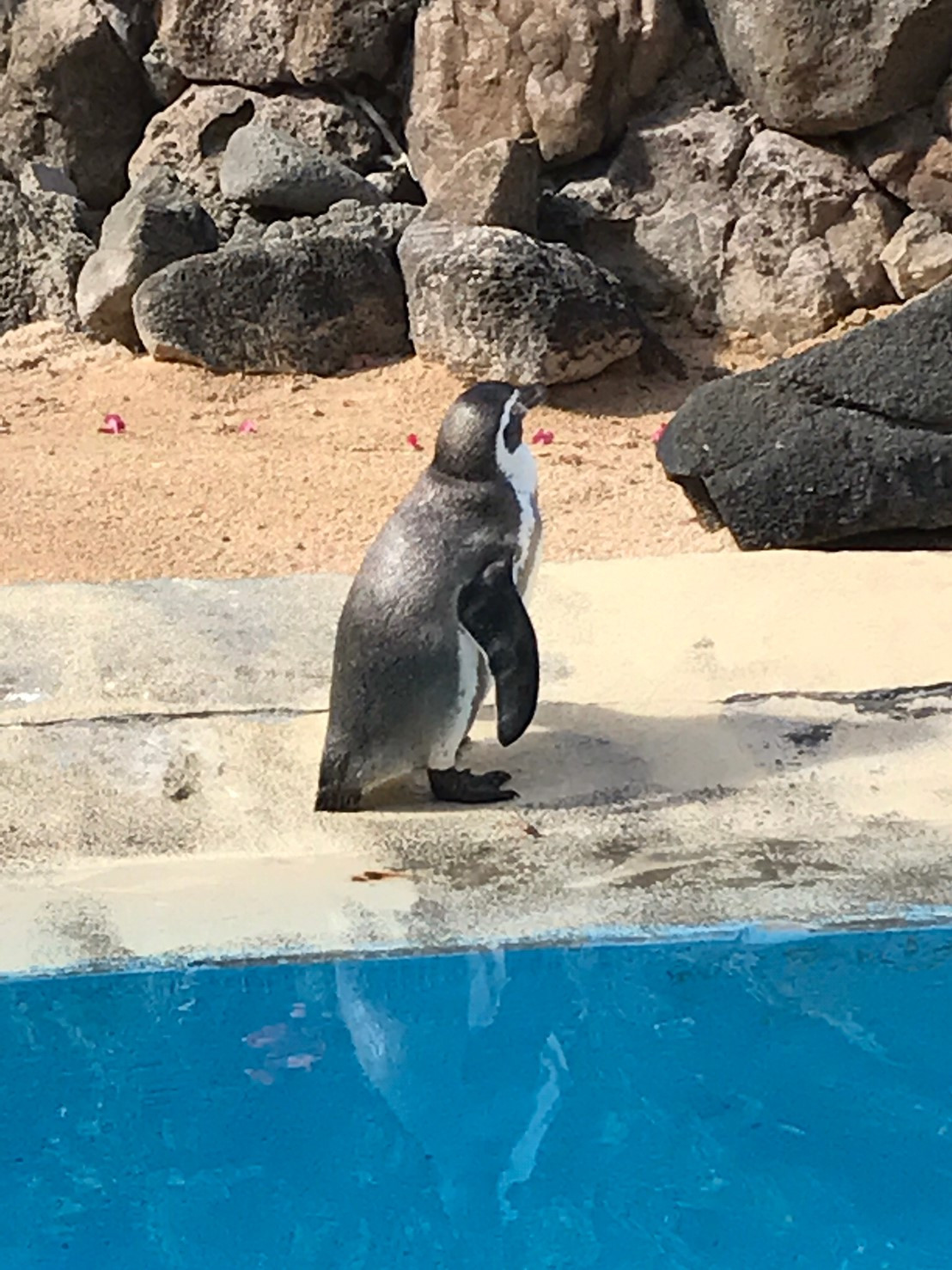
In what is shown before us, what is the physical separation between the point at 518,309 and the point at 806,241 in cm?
160

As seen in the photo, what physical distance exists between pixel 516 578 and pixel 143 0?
748 centimetres

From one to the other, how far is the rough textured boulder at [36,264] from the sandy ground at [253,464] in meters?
0.19

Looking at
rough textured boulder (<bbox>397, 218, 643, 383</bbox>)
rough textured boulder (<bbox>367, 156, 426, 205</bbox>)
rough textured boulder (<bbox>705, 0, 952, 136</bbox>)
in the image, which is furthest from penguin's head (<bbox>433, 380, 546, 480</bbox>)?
rough textured boulder (<bbox>367, 156, 426, 205</bbox>)

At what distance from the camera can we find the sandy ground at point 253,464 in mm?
6090

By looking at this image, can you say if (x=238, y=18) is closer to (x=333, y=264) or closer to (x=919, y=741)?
(x=333, y=264)

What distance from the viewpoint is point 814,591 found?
4.92 meters

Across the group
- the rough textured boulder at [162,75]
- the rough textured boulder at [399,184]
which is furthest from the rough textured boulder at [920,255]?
the rough textured boulder at [162,75]

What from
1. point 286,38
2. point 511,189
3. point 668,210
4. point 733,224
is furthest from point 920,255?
point 286,38

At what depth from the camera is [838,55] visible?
26.0 feet

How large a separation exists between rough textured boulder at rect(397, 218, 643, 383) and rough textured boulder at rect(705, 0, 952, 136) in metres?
1.27

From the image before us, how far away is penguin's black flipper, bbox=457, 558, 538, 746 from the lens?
346 cm

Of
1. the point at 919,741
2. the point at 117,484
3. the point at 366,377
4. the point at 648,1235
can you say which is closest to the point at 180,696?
the point at 919,741

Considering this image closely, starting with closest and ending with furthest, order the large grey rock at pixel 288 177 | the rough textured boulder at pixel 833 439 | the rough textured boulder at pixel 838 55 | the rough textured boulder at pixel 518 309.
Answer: the rough textured boulder at pixel 833 439 → the rough textured boulder at pixel 518 309 → the rough textured boulder at pixel 838 55 → the large grey rock at pixel 288 177

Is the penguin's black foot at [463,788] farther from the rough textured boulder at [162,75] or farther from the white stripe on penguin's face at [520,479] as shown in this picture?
the rough textured boulder at [162,75]
